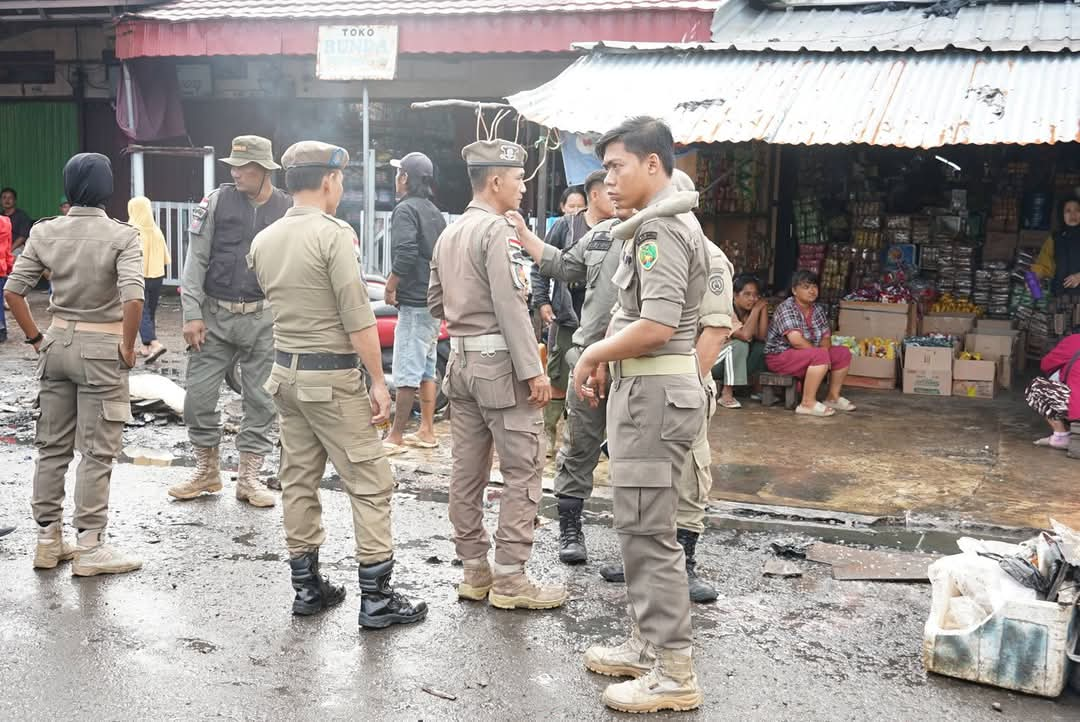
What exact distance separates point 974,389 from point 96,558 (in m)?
7.77

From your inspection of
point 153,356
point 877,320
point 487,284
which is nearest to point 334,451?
point 487,284

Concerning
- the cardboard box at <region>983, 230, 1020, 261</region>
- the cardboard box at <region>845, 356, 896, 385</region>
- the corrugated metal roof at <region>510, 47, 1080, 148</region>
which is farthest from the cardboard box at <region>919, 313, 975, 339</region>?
the corrugated metal roof at <region>510, 47, 1080, 148</region>

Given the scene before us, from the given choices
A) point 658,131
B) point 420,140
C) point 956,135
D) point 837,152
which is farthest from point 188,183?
point 658,131

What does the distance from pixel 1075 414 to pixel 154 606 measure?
6218 mm

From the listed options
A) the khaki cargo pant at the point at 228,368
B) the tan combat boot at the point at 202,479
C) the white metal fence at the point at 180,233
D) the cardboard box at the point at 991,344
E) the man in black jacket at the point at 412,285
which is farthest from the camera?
the white metal fence at the point at 180,233

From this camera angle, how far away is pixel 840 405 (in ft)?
31.9

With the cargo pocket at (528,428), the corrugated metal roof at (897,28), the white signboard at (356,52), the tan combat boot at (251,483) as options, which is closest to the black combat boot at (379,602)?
the cargo pocket at (528,428)

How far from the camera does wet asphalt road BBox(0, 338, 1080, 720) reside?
4133 millimetres

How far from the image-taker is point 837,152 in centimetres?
1287

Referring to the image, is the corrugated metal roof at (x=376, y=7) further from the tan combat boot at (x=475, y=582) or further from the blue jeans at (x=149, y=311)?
the tan combat boot at (x=475, y=582)

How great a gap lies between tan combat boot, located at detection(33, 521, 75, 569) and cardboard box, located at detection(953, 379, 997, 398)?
7776 millimetres

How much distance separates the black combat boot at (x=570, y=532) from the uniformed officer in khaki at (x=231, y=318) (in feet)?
5.81

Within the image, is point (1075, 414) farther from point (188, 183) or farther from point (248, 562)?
point (188, 183)

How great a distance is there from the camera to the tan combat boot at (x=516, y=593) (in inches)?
198
